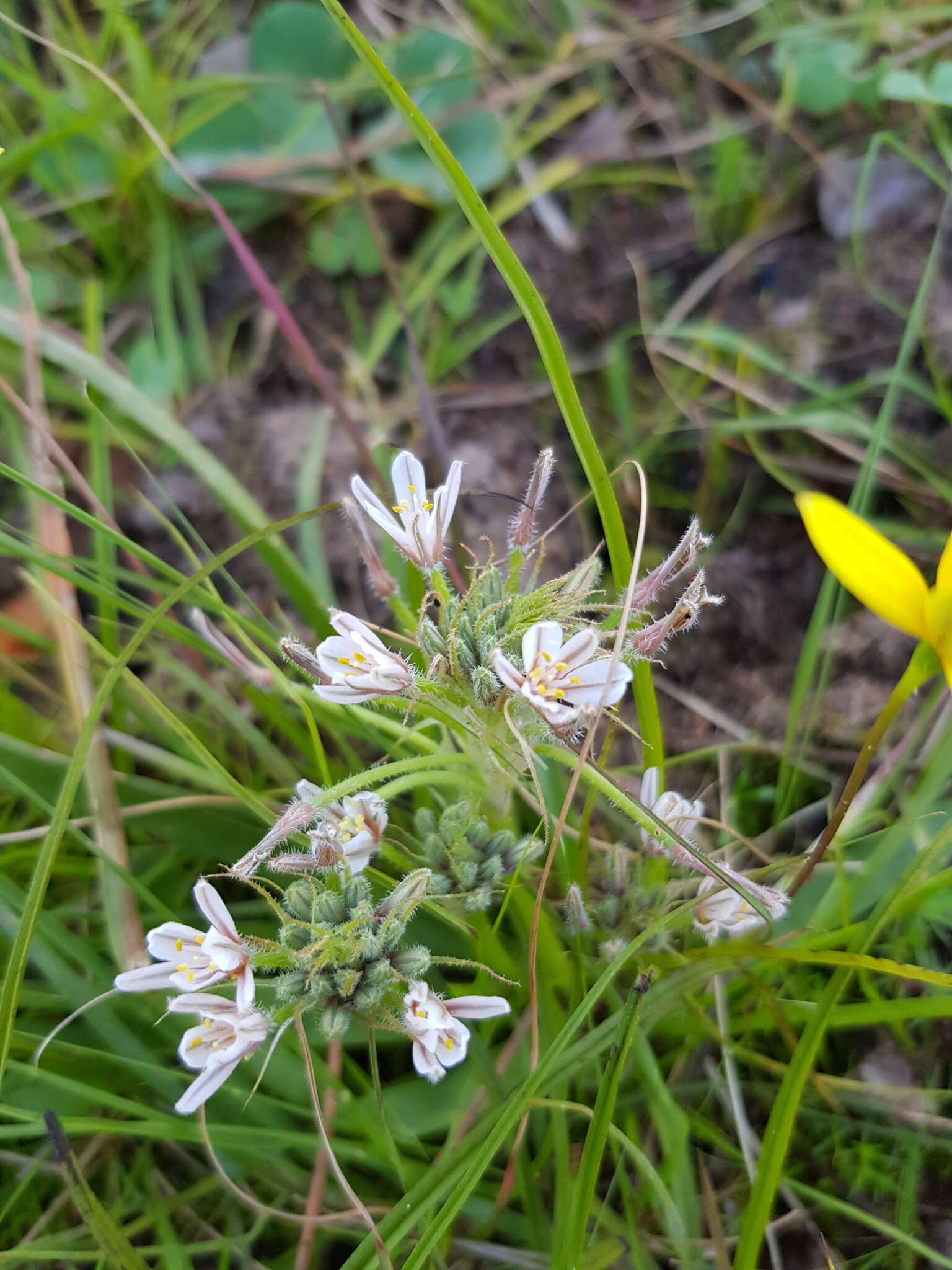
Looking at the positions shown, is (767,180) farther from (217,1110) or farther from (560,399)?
(217,1110)

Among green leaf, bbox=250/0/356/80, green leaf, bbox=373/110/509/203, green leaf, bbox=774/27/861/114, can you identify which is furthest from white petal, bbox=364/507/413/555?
green leaf, bbox=774/27/861/114

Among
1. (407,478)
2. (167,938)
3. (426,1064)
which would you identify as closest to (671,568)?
(407,478)

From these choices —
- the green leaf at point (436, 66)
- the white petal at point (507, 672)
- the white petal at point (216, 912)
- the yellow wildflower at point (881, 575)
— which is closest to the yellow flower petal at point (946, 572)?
the yellow wildflower at point (881, 575)

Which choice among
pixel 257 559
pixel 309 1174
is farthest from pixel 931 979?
pixel 257 559

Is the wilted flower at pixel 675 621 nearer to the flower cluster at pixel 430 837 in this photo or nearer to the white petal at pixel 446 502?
the flower cluster at pixel 430 837

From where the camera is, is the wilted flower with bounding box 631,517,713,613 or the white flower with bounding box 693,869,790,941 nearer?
the wilted flower with bounding box 631,517,713,613

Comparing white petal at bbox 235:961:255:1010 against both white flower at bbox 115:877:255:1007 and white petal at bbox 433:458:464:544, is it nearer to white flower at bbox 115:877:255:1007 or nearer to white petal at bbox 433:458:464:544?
white flower at bbox 115:877:255:1007
